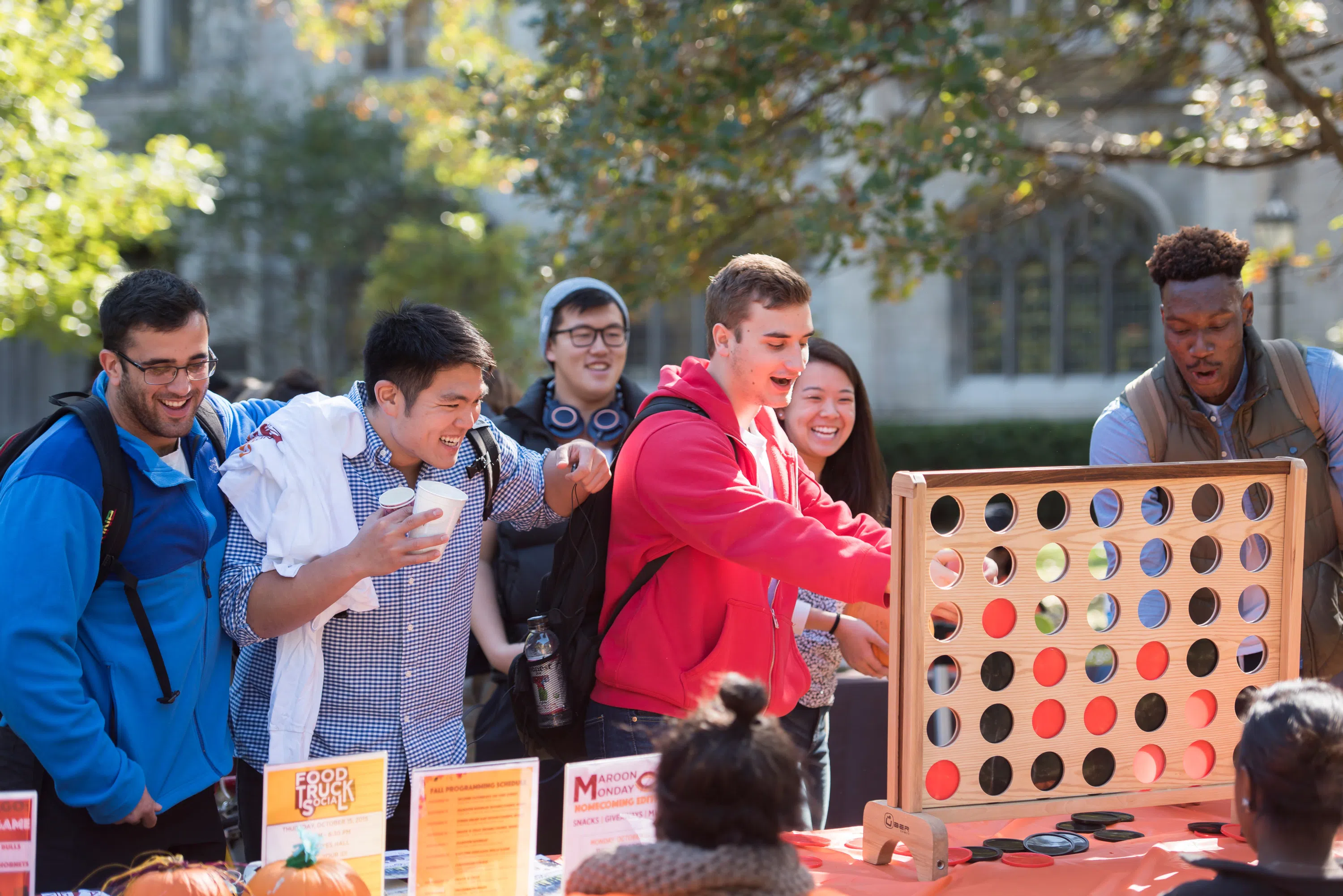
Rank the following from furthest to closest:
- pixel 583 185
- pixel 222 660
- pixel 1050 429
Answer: pixel 1050 429 → pixel 583 185 → pixel 222 660

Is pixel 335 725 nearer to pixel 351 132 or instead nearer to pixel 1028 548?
pixel 1028 548

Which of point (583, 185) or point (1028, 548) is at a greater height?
point (583, 185)

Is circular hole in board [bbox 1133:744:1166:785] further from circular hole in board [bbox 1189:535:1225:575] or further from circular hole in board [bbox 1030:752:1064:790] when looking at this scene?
circular hole in board [bbox 1189:535:1225:575]

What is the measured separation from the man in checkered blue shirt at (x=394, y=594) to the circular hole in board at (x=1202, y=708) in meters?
1.34

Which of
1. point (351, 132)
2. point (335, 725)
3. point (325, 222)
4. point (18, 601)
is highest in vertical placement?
point (351, 132)

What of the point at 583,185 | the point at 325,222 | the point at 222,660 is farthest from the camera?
the point at 325,222

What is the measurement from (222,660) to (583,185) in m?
4.35

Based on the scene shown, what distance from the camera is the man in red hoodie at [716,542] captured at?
234 cm

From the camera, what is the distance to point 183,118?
17703 mm

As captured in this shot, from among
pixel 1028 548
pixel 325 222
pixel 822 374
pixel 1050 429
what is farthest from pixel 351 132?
pixel 1028 548

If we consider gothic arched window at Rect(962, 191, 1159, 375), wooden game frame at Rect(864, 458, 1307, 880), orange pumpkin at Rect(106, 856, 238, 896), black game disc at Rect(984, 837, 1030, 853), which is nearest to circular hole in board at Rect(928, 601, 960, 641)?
wooden game frame at Rect(864, 458, 1307, 880)

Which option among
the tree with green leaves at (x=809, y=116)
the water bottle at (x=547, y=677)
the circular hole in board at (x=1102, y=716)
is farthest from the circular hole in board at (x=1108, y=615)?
the tree with green leaves at (x=809, y=116)

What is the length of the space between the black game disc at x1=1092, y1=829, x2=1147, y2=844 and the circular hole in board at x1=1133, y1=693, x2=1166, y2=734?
0.22 m

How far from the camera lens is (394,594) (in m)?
2.41
